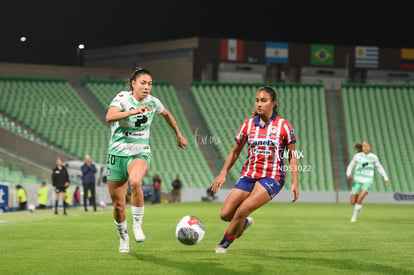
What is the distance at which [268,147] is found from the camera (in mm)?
11156

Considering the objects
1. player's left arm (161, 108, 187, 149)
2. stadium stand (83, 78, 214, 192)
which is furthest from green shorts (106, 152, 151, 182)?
stadium stand (83, 78, 214, 192)

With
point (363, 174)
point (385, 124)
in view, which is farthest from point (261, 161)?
point (385, 124)

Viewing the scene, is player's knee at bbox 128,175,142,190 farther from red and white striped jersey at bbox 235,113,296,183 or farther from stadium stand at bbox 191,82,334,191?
stadium stand at bbox 191,82,334,191

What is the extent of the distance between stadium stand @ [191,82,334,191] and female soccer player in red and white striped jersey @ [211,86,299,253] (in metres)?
39.8

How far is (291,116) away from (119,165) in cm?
4578

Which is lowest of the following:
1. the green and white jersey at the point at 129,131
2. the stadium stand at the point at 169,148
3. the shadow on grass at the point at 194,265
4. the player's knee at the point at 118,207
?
the shadow on grass at the point at 194,265

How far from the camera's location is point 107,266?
9500mm

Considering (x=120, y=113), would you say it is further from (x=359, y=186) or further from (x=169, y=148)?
(x=169, y=148)

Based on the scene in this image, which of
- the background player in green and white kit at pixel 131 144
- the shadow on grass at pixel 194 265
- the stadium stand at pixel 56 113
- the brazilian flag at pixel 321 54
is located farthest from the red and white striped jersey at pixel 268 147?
the brazilian flag at pixel 321 54

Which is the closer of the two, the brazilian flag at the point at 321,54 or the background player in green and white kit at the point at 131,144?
the background player in green and white kit at the point at 131,144

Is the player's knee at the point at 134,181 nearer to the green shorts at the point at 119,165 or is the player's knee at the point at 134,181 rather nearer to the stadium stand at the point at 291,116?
the green shorts at the point at 119,165

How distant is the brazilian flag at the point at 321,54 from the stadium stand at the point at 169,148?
1137cm

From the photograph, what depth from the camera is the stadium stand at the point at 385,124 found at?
52.7 meters

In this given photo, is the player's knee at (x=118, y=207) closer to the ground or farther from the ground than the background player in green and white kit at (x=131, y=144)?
closer to the ground
